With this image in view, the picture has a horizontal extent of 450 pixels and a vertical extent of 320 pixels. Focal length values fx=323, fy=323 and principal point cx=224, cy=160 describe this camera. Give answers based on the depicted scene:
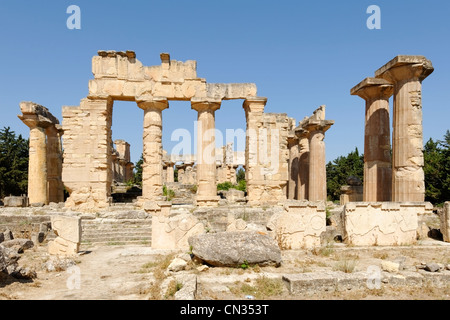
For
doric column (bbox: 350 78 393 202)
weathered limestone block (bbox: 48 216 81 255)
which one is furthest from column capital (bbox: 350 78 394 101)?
weathered limestone block (bbox: 48 216 81 255)

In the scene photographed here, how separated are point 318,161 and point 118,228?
38.4 feet

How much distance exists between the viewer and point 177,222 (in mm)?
9336

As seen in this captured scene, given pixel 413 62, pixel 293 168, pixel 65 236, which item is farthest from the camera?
pixel 293 168

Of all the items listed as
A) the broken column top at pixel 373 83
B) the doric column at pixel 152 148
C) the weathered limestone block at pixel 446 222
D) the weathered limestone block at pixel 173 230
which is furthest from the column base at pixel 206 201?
the weathered limestone block at pixel 446 222

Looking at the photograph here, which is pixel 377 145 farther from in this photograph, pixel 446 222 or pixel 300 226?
pixel 300 226

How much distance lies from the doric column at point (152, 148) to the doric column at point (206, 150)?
5.76 ft

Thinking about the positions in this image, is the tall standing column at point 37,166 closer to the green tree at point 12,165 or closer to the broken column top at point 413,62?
the green tree at point 12,165

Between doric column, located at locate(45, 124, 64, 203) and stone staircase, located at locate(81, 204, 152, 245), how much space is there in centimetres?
822

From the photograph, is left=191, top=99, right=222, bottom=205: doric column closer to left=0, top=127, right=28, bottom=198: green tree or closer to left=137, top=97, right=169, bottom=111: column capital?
left=137, top=97, right=169, bottom=111: column capital

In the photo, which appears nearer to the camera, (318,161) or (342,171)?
(318,161)

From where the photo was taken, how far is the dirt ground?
5.12 m

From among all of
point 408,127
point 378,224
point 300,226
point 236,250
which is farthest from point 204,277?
point 408,127

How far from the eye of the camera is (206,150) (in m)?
15.0

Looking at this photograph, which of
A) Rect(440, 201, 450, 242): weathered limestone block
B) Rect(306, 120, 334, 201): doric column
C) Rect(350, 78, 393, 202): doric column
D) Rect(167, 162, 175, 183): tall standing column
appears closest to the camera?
Rect(440, 201, 450, 242): weathered limestone block
